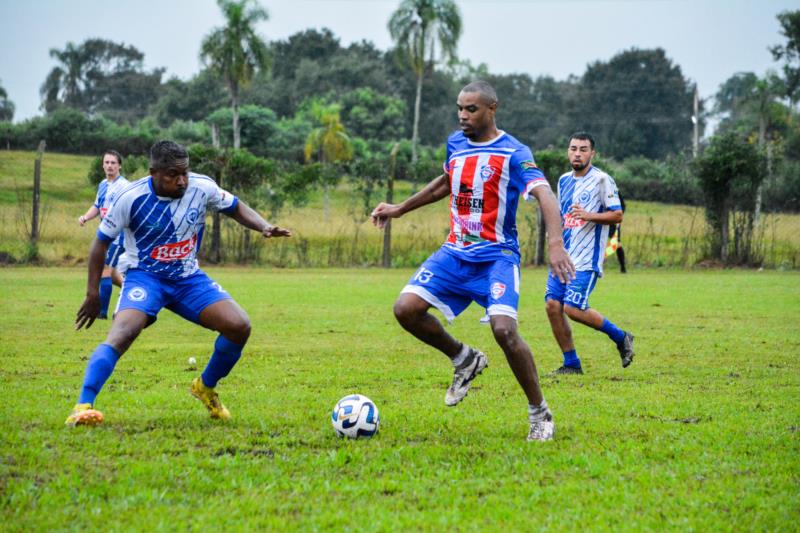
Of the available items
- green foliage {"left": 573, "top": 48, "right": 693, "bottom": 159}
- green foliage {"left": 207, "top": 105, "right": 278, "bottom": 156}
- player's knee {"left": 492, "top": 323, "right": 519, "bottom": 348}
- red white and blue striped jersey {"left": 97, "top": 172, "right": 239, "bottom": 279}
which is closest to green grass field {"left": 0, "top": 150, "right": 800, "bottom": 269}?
red white and blue striped jersey {"left": 97, "top": 172, "right": 239, "bottom": 279}

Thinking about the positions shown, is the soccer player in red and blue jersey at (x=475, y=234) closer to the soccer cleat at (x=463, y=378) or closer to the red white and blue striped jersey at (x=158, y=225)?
the soccer cleat at (x=463, y=378)

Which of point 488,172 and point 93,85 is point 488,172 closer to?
point 488,172

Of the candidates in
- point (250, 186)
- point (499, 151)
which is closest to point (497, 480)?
point (499, 151)

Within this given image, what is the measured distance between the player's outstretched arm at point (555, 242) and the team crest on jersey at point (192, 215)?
242 cm

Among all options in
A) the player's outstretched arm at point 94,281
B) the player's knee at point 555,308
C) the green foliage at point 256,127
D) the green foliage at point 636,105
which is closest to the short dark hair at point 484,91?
the player's outstretched arm at point 94,281

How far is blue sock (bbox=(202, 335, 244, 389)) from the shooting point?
6.31m

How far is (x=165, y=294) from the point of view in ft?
20.7

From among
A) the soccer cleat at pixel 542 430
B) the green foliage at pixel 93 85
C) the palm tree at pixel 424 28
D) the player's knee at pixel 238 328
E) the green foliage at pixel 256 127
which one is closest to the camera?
the soccer cleat at pixel 542 430

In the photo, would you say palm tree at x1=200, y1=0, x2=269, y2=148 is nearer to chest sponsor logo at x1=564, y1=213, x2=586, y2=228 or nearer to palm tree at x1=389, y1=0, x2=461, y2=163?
palm tree at x1=389, y1=0, x2=461, y2=163

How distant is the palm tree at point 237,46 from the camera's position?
138ft

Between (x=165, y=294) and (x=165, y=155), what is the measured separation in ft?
3.18

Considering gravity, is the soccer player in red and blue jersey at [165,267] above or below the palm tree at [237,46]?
below

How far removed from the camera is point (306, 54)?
85438mm

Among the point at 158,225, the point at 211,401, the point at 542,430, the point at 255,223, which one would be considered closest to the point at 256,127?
the point at 255,223
